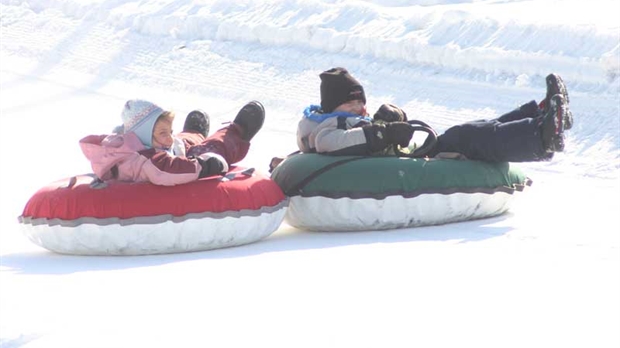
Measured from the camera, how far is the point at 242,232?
19.8 ft

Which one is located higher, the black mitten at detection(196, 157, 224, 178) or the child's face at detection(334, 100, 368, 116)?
the child's face at detection(334, 100, 368, 116)

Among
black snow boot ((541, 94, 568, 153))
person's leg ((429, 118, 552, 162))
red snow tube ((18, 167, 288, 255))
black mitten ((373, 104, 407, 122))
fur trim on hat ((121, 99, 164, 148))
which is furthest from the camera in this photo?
black mitten ((373, 104, 407, 122))

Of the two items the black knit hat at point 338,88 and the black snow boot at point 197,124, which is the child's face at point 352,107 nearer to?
the black knit hat at point 338,88

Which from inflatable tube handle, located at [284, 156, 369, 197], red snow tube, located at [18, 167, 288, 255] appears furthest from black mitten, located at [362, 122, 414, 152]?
red snow tube, located at [18, 167, 288, 255]

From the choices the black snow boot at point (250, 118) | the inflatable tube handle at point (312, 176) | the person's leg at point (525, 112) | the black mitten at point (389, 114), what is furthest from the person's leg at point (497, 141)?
the black snow boot at point (250, 118)

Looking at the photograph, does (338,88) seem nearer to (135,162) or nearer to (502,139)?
(502,139)

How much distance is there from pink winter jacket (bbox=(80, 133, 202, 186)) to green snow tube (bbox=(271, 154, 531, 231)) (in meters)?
0.62

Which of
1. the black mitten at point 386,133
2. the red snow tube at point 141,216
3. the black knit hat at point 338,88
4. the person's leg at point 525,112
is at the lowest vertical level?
the red snow tube at point 141,216

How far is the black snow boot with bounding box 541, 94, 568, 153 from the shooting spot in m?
6.23

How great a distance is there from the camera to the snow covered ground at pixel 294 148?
14.7 feet

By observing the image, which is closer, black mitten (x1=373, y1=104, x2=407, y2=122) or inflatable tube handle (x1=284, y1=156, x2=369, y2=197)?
inflatable tube handle (x1=284, y1=156, x2=369, y2=197)

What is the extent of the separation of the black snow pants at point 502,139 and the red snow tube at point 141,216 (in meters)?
1.15

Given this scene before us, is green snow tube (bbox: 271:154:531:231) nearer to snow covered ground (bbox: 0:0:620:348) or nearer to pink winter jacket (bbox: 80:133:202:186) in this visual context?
snow covered ground (bbox: 0:0:620:348)

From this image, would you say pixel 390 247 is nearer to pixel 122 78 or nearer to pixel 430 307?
pixel 430 307
